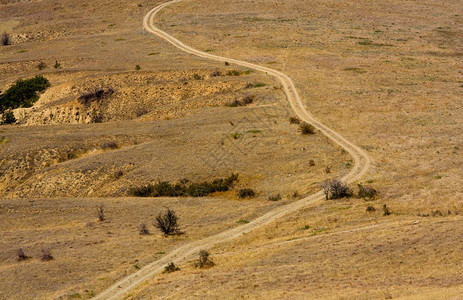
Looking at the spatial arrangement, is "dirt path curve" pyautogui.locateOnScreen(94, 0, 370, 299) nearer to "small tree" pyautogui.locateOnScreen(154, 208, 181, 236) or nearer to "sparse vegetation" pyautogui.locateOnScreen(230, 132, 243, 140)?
"small tree" pyautogui.locateOnScreen(154, 208, 181, 236)

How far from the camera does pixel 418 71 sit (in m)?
70.8

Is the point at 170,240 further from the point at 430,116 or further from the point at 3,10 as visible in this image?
the point at 3,10

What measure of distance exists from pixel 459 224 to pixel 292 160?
18.1 m

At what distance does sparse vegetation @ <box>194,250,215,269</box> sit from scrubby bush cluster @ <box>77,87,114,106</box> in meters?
36.1

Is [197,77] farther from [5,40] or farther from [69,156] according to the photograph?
[5,40]

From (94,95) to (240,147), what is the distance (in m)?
20.0

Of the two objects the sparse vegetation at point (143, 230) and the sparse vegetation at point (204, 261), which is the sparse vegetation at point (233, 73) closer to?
the sparse vegetation at point (143, 230)

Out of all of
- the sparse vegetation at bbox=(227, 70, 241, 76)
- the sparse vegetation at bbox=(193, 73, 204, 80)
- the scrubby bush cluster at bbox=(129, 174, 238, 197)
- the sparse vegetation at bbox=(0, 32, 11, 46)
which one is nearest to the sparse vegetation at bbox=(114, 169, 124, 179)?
the scrubby bush cluster at bbox=(129, 174, 238, 197)

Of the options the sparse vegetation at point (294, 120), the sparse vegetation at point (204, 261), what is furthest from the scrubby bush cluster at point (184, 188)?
the sparse vegetation at point (204, 261)

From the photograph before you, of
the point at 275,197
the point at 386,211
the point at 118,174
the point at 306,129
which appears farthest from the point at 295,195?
the point at 118,174

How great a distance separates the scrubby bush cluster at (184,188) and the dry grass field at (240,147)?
91cm

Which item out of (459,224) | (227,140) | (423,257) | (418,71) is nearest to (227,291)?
(423,257)

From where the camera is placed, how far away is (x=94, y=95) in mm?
66312

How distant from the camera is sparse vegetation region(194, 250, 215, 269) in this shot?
1284 inches
